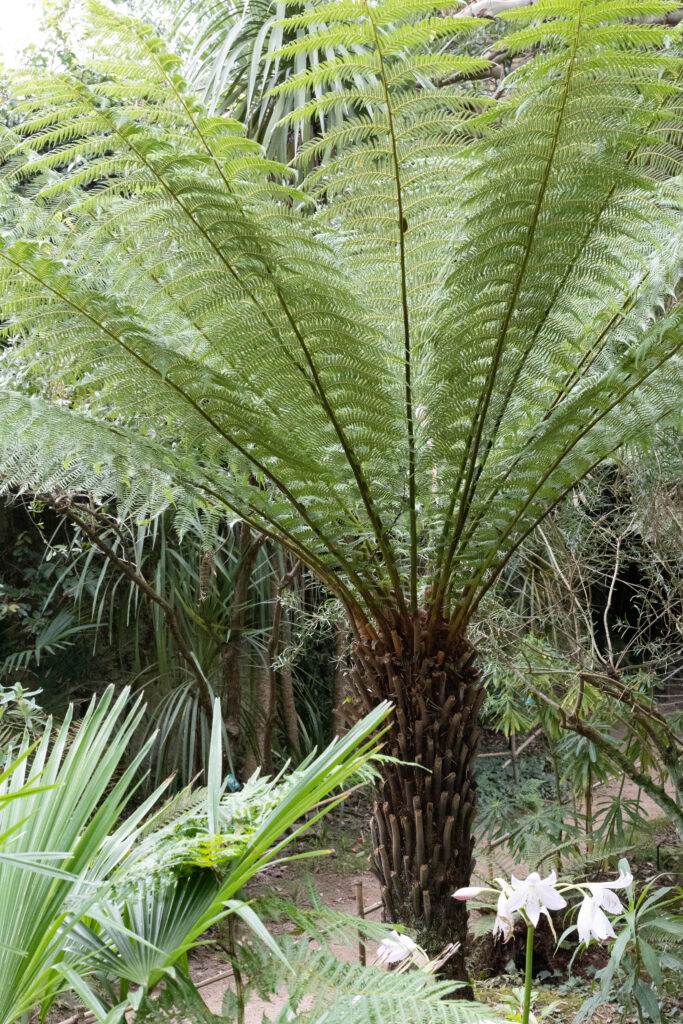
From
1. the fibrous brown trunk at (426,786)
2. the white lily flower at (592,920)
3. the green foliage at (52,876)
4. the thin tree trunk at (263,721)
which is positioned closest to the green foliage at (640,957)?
the fibrous brown trunk at (426,786)

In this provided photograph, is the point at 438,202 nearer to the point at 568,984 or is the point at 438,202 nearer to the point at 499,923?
the point at 499,923

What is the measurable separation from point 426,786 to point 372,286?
1.08 metres

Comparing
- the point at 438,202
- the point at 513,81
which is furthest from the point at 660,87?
the point at 438,202

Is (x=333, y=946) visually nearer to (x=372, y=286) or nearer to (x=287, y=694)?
(x=287, y=694)

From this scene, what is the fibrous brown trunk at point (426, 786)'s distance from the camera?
1.82 m

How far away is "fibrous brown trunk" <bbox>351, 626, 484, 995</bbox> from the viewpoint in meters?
1.82

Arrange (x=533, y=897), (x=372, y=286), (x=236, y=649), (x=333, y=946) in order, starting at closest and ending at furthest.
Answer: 1. (x=533, y=897)
2. (x=372, y=286)
3. (x=333, y=946)
4. (x=236, y=649)

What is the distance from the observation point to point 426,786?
1814 mm

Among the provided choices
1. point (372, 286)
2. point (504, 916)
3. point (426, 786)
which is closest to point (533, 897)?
point (504, 916)

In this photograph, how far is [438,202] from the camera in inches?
61.9

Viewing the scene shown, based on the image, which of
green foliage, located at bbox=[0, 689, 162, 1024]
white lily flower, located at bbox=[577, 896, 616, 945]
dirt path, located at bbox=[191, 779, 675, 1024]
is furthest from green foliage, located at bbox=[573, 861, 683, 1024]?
green foliage, located at bbox=[0, 689, 162, 1024]

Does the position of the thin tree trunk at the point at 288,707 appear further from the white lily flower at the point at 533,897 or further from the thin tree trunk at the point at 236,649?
the white lily flower at the point at 533,897

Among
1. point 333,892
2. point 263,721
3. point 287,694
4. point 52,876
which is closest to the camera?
point 52,876

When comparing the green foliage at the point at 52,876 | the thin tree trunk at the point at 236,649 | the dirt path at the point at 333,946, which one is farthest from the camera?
the thin tree trunk at the point at 236,649
